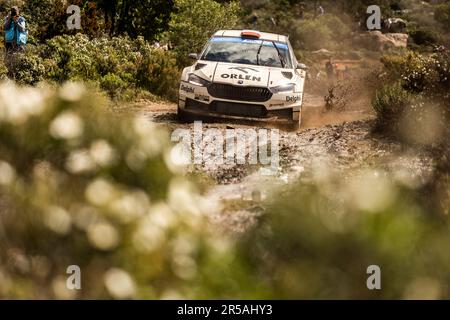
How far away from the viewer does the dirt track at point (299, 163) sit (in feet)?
18.8

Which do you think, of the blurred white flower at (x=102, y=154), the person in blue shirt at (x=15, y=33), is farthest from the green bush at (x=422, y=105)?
the person in blue shirt at (x=15, y=33)

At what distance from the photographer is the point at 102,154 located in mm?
4121

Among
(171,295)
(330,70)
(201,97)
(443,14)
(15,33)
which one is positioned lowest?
(330,70)

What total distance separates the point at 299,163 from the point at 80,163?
14.3ft

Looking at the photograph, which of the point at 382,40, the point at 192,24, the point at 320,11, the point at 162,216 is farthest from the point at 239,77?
the point at 320,11

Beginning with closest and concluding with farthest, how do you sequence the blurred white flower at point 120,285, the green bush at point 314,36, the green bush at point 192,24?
the blurred white flower at point 120,285, the green bush at point 192,24, the green bush at point 314,36

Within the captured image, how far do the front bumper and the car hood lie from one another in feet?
0.64

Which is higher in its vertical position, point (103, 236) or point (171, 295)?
point (103, 236)

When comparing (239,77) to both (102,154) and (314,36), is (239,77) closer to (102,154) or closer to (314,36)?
(102,154)

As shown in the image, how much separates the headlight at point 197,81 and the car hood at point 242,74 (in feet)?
0.24

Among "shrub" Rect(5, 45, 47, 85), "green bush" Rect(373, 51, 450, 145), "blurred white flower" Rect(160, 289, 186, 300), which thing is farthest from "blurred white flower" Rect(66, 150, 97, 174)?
"shrub" Rect(5, 45, 47, 85)

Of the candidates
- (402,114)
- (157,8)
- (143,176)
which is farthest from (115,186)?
(157,8)

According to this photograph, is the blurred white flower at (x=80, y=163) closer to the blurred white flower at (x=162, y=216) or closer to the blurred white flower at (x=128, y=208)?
the blurred white flower at (x=128, y=208)

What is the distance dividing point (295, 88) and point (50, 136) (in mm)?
6938
